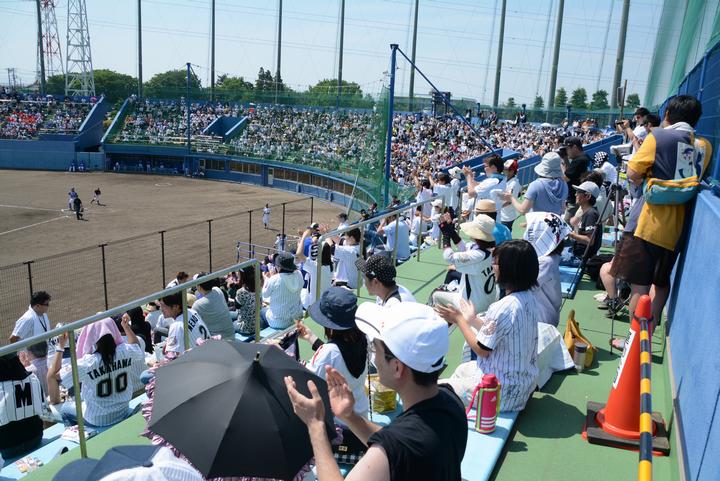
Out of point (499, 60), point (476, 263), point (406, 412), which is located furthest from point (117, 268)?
point (499, 60)

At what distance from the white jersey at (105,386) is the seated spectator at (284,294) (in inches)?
97.7

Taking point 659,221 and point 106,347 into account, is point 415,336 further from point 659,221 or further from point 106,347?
point 106,347

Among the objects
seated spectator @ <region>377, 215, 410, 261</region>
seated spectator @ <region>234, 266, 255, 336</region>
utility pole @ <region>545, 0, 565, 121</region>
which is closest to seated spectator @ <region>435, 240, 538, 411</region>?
seated spectator @ <region>234, 266, 255, 336</region>

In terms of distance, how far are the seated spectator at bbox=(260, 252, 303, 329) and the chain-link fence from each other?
21.3 ft

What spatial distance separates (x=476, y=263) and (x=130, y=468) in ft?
11.2

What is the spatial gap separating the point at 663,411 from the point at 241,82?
111 metres

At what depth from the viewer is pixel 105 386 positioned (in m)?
5.00

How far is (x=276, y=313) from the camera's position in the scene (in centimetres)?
770

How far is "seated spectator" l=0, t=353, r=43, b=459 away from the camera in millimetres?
4793

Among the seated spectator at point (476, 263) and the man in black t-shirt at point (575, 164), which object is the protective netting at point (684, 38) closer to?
the man in black t-shirt at point (575, 164)

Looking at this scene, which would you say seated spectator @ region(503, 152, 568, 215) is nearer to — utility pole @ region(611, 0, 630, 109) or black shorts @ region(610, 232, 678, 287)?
black shorts @ region(610, 232, 678, 287)

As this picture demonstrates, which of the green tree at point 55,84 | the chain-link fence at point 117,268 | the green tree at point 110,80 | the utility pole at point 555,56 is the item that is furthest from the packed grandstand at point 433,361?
the green tree at point 110,80

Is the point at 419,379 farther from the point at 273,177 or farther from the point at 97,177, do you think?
the point at 97,177

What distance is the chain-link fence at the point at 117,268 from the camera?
15.6 metres
